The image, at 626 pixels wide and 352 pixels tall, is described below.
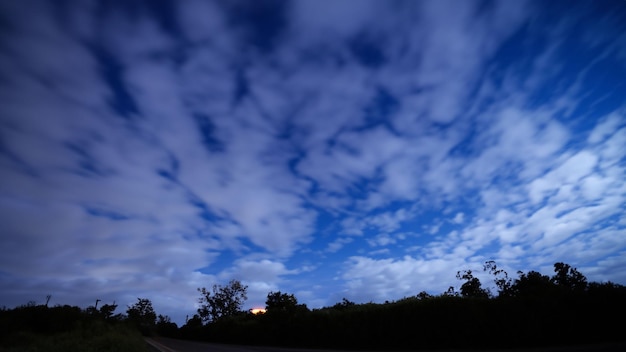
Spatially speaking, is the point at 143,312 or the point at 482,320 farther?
the point at 143,312

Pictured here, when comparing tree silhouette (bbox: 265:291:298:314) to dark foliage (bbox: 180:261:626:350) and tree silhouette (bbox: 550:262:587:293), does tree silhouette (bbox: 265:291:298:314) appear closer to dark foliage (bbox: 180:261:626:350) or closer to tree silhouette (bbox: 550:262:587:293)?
dark foliage (bbox: 180:261:626:350)

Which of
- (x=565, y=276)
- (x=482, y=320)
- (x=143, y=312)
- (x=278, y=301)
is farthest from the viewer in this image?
(x=143, y=312)

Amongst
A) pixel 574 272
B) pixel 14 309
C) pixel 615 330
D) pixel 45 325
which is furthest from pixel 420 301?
pixel 14 309

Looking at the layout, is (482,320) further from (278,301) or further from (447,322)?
(278,301)

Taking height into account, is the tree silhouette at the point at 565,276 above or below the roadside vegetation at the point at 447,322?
above

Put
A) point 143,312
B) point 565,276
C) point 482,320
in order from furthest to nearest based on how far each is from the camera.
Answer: point 143,312, point 565,276, point 482,320

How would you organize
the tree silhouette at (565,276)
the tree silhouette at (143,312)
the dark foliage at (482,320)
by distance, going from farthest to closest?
1. the tree silhouette at (143,312)
2. the tree silhouette at (565,276)
3. the dark foliage at (482,320)

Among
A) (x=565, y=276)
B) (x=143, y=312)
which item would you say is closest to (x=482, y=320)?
(x=565, y=276)

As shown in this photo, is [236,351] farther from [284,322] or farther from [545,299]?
[545,299]

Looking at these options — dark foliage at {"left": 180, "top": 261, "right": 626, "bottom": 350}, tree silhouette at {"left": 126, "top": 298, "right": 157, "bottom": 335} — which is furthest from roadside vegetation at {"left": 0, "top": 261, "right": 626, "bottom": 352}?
tree silhouette at {"left": 126, "top": 298, "right": 157, "bottom": 335}

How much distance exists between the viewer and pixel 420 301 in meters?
18.4

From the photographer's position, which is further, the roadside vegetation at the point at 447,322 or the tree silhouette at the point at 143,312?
the tree silhouette at the point at 143,312

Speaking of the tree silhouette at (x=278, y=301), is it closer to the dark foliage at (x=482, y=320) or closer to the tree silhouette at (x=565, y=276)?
the dark foliage at (x=482, y=320)

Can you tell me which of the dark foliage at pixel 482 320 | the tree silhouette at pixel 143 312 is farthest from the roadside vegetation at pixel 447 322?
the tree silhouette at pixel 143 312
